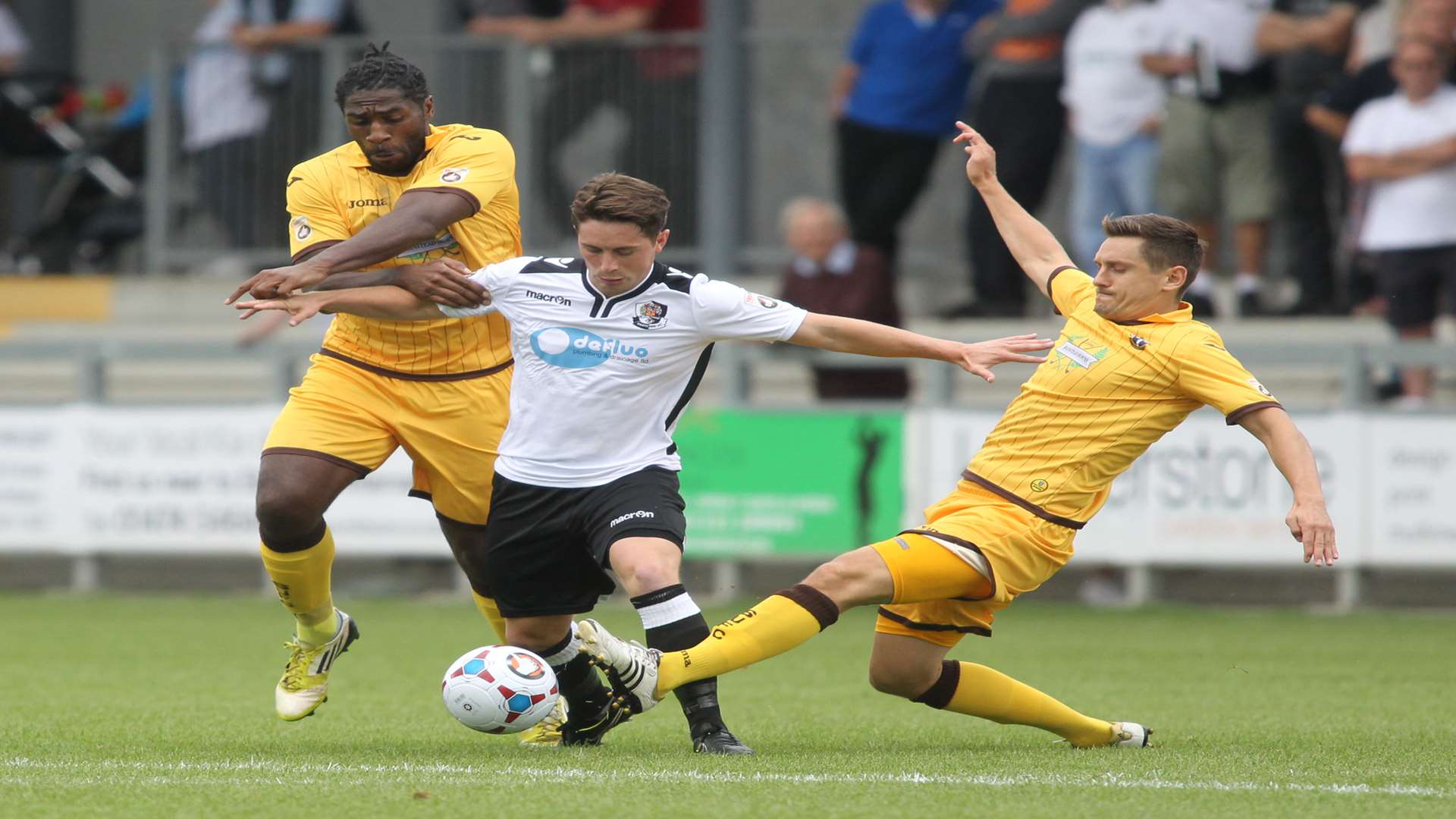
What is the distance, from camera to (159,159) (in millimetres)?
15258

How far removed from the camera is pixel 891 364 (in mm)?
12625

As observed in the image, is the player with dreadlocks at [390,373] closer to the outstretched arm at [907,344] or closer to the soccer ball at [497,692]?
the soccer ball at [497,692]

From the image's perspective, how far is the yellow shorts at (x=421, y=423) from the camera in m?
6.78

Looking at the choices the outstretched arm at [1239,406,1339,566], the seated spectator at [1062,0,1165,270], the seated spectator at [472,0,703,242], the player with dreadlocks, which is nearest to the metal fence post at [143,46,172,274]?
the seated spectator at [472,0,703,242]

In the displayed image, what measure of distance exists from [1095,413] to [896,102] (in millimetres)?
7259

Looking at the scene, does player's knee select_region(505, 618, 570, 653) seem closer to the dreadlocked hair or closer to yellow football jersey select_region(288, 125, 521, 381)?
yellow football jersey select_region(288, 125, 521, 381)

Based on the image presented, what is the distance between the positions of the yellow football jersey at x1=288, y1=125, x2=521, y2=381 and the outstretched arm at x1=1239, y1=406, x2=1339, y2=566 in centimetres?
253

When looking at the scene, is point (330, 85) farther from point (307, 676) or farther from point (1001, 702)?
point (1001, 702)

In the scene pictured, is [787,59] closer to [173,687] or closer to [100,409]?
[100,409]

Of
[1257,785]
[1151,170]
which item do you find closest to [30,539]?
[1151,170]

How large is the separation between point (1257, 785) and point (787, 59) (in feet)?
32.9

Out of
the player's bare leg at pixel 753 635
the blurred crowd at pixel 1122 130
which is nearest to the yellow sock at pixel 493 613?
the player's bare leg at pixel 753 635

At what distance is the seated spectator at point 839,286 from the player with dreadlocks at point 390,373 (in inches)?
226

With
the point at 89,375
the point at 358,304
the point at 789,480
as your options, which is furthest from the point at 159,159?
the point at 358,304
